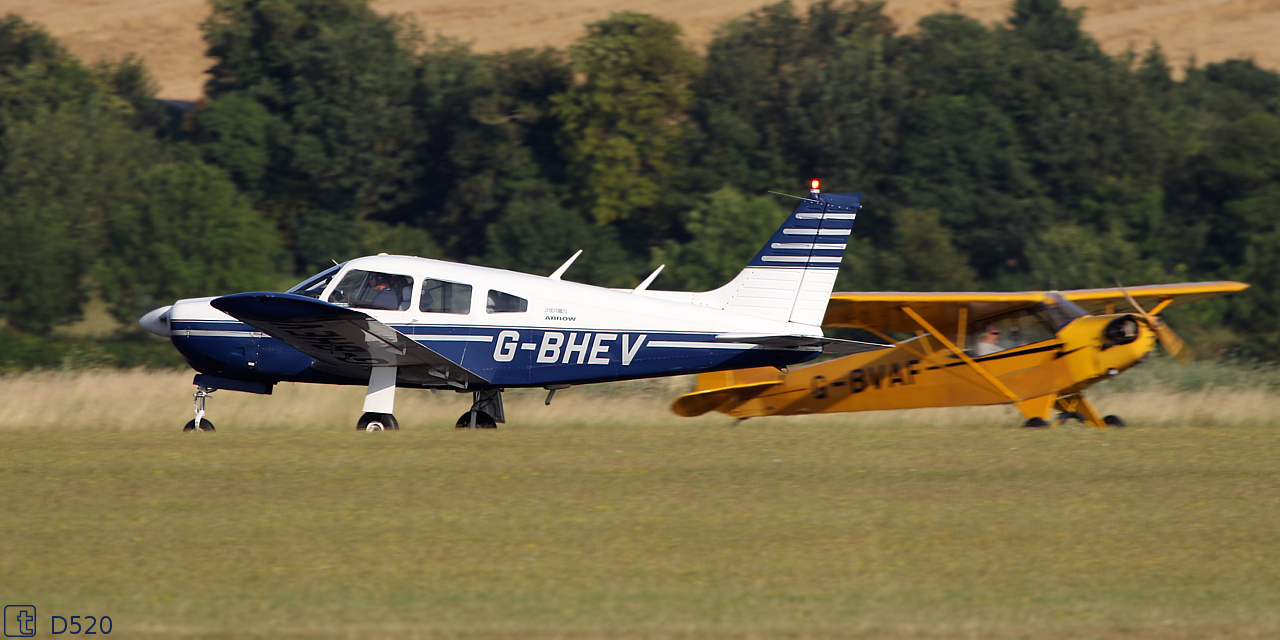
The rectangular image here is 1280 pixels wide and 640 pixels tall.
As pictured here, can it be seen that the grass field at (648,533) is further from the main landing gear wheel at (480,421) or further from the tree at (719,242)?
the tree at (719,242)

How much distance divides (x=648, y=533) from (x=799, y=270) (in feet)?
20.4

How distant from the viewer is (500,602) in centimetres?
737

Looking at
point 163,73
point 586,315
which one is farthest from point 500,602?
point 163,73

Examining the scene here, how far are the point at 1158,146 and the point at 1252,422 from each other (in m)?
50.5

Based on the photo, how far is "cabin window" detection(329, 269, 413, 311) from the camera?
547 inches

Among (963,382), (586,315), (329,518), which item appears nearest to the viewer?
(329,518)

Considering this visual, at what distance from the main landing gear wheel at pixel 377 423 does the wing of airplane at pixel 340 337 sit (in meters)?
0.53

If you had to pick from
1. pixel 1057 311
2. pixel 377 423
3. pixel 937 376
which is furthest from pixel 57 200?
pixel 1057 311

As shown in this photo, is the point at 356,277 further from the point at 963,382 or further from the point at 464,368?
the point at 963,382

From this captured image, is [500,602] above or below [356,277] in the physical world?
below

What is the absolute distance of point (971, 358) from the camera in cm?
1571

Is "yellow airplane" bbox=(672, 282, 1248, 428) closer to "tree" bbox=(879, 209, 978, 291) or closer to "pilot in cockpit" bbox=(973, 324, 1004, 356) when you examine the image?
"pilot in cockpit" bbox=(973, 324, 1004, 356)

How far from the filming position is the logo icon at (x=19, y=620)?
6828 millimetres

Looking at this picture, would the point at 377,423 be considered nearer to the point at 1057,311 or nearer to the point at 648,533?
the point at 648,533
